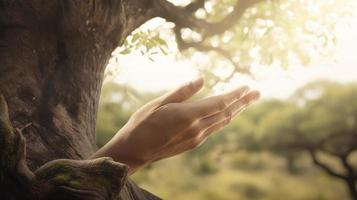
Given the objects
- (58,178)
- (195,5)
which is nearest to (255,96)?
(58,178)

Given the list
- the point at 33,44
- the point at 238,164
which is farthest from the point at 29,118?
the point at 238,164

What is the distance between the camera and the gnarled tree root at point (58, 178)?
2699 mm

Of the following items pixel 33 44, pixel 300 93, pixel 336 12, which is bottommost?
pixel 300 93

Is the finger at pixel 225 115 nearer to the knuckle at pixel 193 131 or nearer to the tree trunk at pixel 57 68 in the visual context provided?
the knuckle at pixel 193 131

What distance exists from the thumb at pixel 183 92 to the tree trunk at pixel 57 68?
1.08 metres

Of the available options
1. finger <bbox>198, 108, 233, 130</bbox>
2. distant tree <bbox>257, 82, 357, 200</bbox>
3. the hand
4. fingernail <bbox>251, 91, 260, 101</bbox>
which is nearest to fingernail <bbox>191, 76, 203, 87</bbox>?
the hand

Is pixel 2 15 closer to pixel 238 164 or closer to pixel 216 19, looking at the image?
pixel 216 19

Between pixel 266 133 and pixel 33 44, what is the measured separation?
34.5 m

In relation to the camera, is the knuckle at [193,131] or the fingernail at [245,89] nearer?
the knuckle at [193,131]

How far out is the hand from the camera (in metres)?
2.79

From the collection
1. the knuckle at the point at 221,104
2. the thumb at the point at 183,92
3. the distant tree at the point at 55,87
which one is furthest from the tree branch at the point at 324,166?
the thumb at the point at 183,92

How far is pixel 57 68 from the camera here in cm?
445

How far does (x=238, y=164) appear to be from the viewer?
42281 mm

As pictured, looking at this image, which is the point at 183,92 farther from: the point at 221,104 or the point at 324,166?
the point at 324,166
